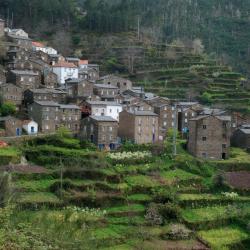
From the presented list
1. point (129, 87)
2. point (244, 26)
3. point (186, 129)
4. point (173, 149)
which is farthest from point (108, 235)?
point (244, 26)

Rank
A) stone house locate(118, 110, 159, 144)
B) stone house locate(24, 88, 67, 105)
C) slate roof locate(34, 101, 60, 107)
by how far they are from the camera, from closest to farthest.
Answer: slate roof locate(34, 101, 60, 107)
stone house locate(118, 110, 159, 144)
stone house locate(24, 88, 67, 105)

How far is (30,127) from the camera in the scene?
43.6 metres

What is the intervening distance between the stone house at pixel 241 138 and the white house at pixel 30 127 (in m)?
20.3

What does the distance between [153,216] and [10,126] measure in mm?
15392

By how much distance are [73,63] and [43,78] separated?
873 cm

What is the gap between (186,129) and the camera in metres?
54.6

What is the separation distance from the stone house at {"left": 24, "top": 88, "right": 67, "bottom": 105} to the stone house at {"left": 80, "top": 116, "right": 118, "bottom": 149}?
5.09 metres

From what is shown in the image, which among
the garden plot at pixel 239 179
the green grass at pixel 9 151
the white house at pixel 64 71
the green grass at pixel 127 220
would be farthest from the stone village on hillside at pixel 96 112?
the green grass at pixel 127 220

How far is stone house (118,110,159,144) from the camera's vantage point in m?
46.3

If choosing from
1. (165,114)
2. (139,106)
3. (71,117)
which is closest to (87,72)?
(139,106)

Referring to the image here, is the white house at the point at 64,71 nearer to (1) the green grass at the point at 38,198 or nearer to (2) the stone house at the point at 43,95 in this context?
(2) the stone house at the point at 43,95

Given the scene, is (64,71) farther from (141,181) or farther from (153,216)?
(153,216)

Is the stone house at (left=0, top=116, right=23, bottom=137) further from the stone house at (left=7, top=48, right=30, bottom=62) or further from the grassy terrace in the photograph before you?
the stone house at (left=7, top=48, right=30, bottom=62)

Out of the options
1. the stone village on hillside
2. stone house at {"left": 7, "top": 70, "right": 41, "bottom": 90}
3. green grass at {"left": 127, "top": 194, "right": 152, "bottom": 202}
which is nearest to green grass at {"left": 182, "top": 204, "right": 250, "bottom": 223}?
green grass at {"left": 127, "top": 194, "right": 152, "bottom": 202}
